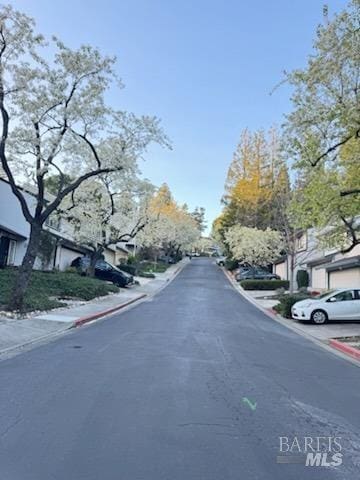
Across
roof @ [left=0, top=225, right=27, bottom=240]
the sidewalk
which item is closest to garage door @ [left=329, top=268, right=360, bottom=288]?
the sidewalk

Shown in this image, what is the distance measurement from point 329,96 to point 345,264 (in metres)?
16.5

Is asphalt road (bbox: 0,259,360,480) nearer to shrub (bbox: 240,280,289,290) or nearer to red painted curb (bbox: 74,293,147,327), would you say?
red painted curb (bbox: 74,293,147,327)

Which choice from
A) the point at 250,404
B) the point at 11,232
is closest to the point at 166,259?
the point at 11,232

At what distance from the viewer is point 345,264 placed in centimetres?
2670

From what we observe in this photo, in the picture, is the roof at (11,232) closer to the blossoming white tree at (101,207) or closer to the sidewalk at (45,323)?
the blossoming white tree at (101,207)

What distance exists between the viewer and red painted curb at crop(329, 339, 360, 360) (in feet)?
36.2

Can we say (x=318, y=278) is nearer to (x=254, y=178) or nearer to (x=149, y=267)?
(x=254, y=178)

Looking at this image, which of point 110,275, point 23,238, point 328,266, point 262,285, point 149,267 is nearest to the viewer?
point 23,238

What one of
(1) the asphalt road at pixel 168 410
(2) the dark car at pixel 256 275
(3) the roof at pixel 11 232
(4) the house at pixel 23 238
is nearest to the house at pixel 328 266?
(2) the dark car at pixel 256 275

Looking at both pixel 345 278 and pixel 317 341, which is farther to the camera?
pixel 345 278

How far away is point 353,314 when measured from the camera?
692 inches

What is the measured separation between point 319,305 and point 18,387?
13.9 meters

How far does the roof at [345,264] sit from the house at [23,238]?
1846 centimetres

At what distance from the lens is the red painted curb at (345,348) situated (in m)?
11.0
